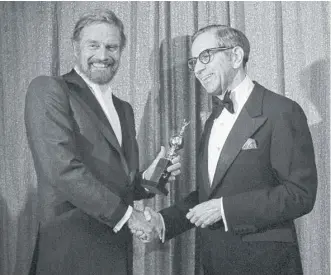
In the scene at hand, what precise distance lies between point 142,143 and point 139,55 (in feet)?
1.84

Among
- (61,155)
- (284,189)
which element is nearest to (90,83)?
(61,155)

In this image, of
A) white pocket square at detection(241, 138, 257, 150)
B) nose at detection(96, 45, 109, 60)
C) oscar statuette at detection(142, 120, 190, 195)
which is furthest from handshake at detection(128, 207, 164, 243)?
nose at detection(96, 45, 109, 60)

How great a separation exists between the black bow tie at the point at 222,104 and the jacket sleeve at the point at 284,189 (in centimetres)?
24

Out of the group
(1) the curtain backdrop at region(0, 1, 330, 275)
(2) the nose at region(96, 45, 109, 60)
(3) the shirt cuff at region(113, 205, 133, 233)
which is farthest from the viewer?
(1) the curtain backdrop at region(0, 1, 330, 275)

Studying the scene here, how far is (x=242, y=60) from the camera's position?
2055mm

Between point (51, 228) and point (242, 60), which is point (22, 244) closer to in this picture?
point (51, 228)

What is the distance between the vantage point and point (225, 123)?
79.2 inches

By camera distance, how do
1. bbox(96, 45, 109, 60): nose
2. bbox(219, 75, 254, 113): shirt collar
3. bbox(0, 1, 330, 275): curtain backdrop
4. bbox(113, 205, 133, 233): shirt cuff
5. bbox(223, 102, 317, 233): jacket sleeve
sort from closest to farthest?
bbox(223, 102, 317, 233): jacket sleeve < bbox(113, 205, 133, 233): shirt cuff < bbox(219, 75, 254, 113): shirt collar < bbox(96, 45, 109, 60): nose < bbox(0, 1, 330, 275): curtain backdrop

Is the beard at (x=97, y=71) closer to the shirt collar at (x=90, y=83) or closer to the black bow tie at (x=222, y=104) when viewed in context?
the shirt collar at (x=90, y=83)

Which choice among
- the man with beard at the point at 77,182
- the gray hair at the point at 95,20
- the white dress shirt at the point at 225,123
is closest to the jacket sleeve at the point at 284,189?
the white dress shirt at the point at 225,123

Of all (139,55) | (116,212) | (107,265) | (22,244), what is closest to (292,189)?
(116,212)

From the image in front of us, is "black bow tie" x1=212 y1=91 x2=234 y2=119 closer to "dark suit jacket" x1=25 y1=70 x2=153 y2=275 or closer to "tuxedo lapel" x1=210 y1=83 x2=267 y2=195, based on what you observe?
"tuxedo lapel" x1=210 y1=83 x2=267 y2=195

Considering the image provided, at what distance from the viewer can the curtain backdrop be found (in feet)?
7.95

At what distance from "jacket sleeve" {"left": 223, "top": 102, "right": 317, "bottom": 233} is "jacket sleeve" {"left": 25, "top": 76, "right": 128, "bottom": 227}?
54 cm
